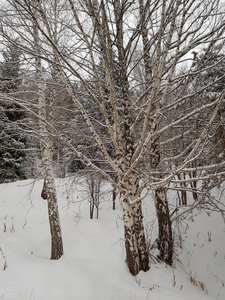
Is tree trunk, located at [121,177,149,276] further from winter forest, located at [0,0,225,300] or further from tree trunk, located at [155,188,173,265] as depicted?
tree trunk, located at [155,188,173,265]

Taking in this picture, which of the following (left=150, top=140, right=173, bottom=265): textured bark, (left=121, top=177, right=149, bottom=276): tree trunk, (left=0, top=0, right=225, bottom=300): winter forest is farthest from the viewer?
(left=150, top=140, right=173, bottom=265): textured bark

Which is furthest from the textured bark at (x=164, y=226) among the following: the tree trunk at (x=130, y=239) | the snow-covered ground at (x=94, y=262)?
the tree trunk at (x=130, y=239)

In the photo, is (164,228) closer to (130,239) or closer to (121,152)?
(130,239)

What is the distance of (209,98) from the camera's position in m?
5.22

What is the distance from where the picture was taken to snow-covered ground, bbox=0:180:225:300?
2727 mm

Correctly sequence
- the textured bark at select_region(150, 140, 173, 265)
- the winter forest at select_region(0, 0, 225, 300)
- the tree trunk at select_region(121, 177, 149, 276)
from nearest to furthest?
1. the winter forest at select_region(0, 0, 225, 300)
2. the tree trunk at select_region(121, 177, 149, 276)
3. the textured bark at select_region(150, 140, 173, 265)

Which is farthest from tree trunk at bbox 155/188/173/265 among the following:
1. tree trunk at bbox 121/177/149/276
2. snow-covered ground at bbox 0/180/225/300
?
tree trunk at bbox 121/177/149/276

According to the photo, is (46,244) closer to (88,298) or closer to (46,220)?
(46,220)

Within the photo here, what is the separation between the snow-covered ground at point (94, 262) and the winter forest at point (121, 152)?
0.03 meters

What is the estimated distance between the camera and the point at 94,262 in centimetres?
378

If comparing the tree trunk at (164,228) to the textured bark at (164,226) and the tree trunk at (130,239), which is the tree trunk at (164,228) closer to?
the textured bark at (164,226)

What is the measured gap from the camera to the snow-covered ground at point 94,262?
2727 millimetres

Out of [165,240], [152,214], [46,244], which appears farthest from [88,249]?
[152,214]

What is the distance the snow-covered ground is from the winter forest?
0.08 feet
